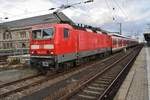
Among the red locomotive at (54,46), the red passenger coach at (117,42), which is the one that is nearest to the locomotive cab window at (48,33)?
the red locomotive at (54,46)

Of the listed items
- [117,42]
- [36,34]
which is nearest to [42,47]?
[36,34]

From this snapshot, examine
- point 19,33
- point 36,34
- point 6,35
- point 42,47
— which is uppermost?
point 19,33

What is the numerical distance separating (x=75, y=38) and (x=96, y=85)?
5.70 m

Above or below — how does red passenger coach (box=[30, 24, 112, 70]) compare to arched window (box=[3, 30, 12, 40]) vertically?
below

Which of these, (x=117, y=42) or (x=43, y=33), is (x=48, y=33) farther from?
(x=117, y=42)

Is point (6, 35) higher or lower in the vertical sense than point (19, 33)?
lower

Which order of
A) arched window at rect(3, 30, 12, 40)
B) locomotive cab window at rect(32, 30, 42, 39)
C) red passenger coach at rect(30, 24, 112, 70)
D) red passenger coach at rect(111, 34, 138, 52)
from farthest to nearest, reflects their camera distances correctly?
arched window at rect(3, 30, 12, 40)
red passenger coach at rect(111, 34, 138, 52)
locomotive cab window at rect(32, 30, 42, 39)
red passenger coach at rect(30, 24, 112, 70)

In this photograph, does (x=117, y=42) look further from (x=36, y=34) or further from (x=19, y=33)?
(x=19, y=33)

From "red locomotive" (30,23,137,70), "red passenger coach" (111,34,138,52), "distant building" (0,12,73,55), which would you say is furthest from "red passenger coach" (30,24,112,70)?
"distant building" (0,12,73,55)

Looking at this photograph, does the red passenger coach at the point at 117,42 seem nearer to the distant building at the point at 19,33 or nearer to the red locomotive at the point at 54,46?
the red locomotive at the point at 54,46

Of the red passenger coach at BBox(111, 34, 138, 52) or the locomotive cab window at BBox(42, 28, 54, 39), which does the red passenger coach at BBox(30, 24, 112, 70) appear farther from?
the red passenger coach at BBox(111, 34, 138, 52)

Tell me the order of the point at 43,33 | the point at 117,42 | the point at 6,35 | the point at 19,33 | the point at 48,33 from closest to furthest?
the point at 48,33, the point at 43,33, the point at 117,42, the point at 19,33, the point at 6,35

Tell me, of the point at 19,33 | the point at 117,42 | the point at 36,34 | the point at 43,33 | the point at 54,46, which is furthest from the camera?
the point at 19,33

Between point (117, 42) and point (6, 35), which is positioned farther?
point (6, 35)
